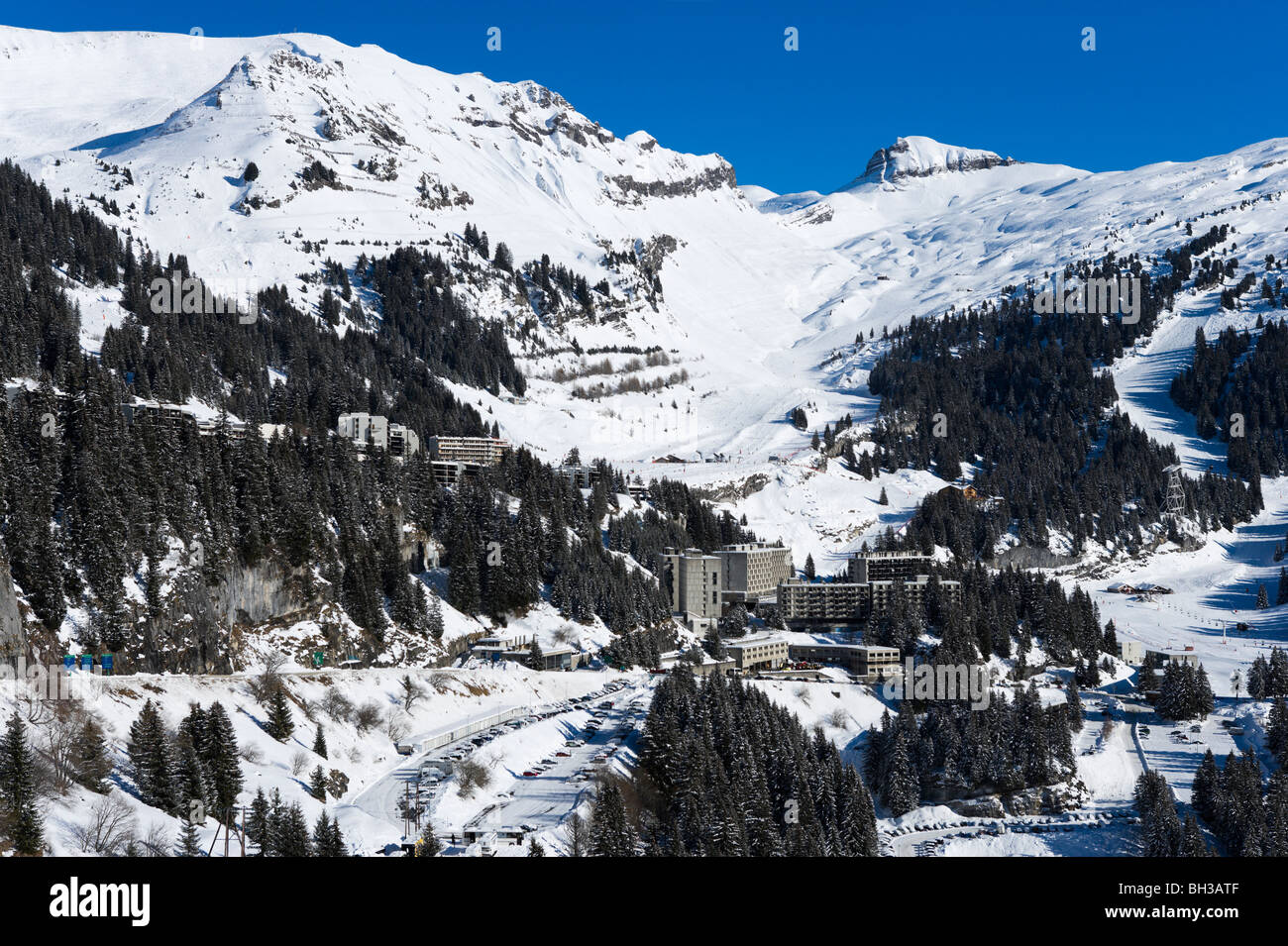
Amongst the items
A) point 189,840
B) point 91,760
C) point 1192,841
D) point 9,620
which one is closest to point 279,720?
point 91,760

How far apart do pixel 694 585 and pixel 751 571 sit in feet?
43.5

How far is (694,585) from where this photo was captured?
14138 centimetres

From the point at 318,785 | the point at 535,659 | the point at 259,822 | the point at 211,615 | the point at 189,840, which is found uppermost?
the point at 211,615

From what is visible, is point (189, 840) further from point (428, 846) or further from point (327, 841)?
point (428, 846)

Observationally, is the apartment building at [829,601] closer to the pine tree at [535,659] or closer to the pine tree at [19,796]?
the pine tree at [535,659]

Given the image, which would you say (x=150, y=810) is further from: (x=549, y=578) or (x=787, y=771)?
(x=549, y=578)

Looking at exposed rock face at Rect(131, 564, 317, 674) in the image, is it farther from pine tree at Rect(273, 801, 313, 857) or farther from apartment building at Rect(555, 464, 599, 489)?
apartment building at Rect(555, 464, 599, 489)

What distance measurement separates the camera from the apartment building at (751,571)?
150125 mm

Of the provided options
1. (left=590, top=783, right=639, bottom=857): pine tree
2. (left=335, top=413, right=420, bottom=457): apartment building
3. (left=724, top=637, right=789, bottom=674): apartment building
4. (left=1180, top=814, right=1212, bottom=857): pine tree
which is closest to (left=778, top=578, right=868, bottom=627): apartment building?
(left=724, top=637, right=789, bottom=674): apartment building

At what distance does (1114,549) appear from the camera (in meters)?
192

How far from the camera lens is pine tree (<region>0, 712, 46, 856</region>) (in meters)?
45.2

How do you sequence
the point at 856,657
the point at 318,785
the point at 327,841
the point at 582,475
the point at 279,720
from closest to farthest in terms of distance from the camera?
1. the point at 327,841
2. the point at 318,785
3. the point at 279,720
4. the point at 856,657
5. the point at 582,475

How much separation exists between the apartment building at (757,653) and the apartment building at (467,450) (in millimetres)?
53641

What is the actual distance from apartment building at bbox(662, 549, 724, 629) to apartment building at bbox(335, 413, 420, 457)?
1447 inches
